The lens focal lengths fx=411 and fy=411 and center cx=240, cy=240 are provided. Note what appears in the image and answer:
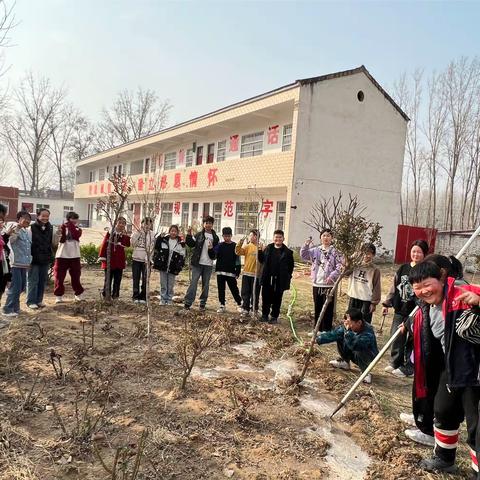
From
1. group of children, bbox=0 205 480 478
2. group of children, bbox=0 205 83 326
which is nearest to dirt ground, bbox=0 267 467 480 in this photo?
group of children, bbox=0 205 480 478

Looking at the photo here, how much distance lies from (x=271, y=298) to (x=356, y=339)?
2.42m

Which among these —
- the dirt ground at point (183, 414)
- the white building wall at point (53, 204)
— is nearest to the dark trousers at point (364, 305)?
the dirt ground at point (183, 414)

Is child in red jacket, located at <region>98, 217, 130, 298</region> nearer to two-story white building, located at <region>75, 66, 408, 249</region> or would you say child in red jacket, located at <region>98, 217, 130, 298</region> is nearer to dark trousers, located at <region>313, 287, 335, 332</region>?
dark trousers, located at <region>313, 287, 335, 332</region>

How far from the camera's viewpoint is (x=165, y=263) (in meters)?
7.04

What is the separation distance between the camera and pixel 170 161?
81.8 ft

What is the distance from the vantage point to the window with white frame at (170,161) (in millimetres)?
24466

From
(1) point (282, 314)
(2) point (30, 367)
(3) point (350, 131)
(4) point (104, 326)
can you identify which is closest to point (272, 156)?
(3) point (350, 131)

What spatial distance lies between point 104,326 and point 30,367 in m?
1.57

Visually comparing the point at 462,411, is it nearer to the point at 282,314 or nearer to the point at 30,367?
the point at 30,367

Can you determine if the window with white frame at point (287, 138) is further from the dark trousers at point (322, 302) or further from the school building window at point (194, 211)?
the dark trousers at point (322, 302)

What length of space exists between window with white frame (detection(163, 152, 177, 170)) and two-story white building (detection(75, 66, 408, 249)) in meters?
3.06

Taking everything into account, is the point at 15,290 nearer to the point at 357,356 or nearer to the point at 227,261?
the point at 227,261

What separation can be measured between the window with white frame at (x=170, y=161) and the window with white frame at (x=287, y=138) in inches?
373

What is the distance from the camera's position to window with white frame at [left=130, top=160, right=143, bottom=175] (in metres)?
29.1
